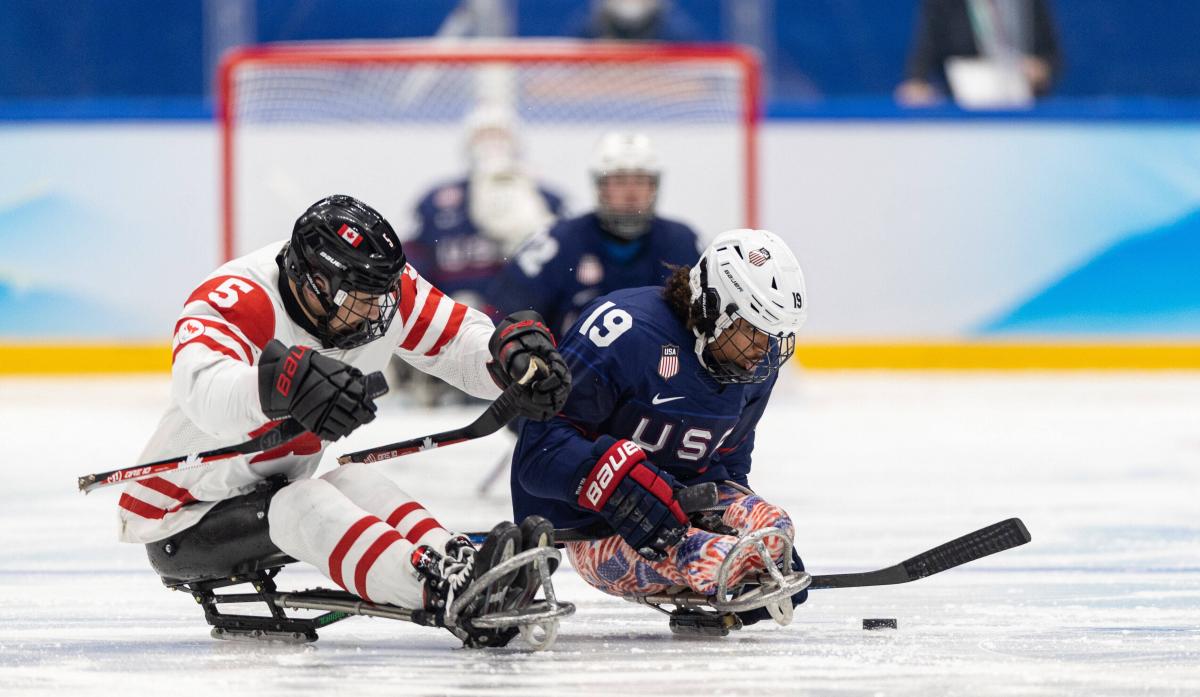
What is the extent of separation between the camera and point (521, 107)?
302 inches

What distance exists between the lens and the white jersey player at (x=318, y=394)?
268cm

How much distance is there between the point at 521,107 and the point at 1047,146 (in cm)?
259

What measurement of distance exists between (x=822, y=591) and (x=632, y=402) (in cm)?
67

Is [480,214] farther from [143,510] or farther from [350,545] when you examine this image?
[350,545]

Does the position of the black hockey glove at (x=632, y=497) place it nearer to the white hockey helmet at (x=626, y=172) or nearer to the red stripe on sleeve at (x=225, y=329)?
the red stripe on sleeve at (x=225, y=329)

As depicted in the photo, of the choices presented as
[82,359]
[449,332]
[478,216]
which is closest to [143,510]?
[449,332]

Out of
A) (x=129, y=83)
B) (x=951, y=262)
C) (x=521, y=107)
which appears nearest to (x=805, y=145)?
(x=951, y=262)

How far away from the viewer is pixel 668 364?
10.1 ft

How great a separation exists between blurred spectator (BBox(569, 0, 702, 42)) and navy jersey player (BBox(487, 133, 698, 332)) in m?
3.66

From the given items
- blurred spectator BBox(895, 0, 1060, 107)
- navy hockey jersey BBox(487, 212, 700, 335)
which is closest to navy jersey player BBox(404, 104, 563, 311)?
blurred spectator BBox(895, 0, 1060, 107)

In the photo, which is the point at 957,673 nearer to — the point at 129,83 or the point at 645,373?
the point at 645,373

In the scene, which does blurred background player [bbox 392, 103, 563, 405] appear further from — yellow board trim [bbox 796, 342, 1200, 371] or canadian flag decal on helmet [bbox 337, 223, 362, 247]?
canadian flag decal on helmet [bbox 337, 223, 362, 247]

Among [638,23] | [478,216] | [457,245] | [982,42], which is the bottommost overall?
[457,245]

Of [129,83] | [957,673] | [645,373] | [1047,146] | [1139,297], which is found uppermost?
[129,83]
